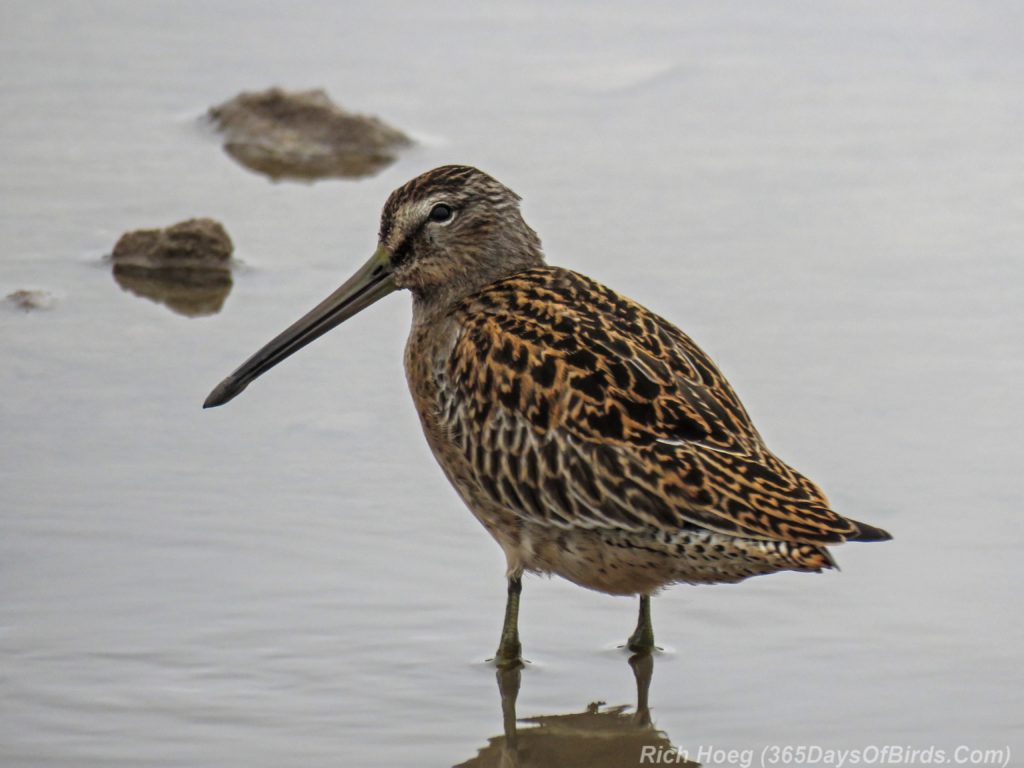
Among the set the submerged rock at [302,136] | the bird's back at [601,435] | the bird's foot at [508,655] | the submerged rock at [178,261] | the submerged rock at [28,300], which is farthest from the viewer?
the submerged rock at [302,136]

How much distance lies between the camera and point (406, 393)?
→ 7.16 metres

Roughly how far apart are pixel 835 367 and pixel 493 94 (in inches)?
121

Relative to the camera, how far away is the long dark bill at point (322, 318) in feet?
20.7

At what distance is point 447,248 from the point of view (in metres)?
6.22

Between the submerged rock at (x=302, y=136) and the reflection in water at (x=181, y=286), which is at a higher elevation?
the submerged rock at (x=302, y=136)

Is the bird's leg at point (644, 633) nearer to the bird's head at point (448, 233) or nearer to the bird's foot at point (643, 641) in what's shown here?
the bird's foot at point (643, 641)

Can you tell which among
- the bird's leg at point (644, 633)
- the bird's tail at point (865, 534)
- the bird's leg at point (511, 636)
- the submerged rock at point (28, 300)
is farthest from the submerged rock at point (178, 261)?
the bird's tail at point (865, 534)

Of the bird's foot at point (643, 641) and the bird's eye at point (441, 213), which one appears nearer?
the bird's foot at point (643, 641)

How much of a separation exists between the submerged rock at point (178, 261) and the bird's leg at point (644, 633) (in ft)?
9.03

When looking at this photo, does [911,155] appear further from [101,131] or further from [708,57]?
[101,131]

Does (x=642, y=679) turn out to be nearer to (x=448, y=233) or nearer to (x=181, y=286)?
(x=448, y=233)

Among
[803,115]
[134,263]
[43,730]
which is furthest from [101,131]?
[43,730]

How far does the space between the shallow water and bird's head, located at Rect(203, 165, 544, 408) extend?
637mm

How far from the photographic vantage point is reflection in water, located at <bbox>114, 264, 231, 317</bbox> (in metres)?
7.88
